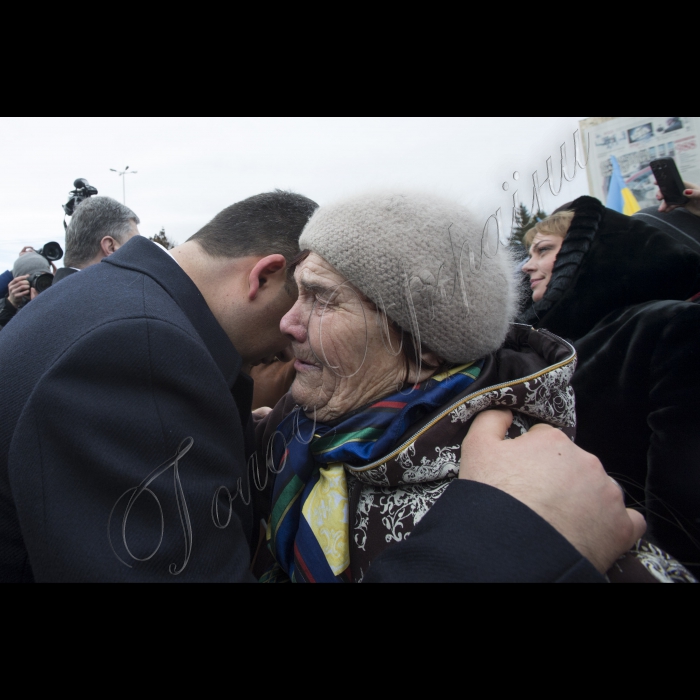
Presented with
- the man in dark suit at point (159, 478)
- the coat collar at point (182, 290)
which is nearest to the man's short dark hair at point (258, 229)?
the coat collar at point (182, 290)

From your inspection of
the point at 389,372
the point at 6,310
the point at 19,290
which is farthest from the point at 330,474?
the point at 6,310

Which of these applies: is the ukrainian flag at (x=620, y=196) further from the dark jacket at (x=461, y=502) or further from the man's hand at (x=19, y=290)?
the man's hand at (x=19, y=290)

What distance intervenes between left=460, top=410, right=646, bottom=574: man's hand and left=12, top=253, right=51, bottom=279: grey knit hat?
211 cm

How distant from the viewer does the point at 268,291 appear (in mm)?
1642

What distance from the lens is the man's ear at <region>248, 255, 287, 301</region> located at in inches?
63.1

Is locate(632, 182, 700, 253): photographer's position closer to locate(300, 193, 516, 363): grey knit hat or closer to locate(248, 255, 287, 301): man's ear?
locate(300, 193, 516, 363): grey knit hat

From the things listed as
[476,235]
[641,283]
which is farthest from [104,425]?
[641,283]

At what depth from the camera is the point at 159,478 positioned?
0.99m

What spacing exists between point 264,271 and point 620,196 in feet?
3.85

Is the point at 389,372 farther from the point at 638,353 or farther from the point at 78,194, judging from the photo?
the point at 78,194

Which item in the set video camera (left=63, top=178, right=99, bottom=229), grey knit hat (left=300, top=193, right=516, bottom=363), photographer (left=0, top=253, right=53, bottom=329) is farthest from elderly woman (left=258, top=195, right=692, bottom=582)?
photographer (left=0, top=253, right=53, bottom=329)

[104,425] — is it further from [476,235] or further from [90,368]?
[476,235]

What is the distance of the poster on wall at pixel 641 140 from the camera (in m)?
1.15

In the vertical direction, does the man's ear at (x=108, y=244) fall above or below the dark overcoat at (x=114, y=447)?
above
